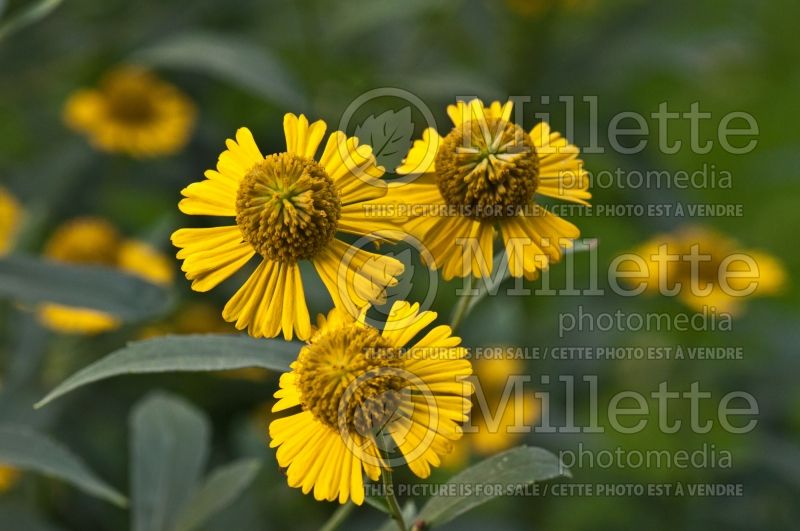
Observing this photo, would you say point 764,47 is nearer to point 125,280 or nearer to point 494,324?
point 494,324

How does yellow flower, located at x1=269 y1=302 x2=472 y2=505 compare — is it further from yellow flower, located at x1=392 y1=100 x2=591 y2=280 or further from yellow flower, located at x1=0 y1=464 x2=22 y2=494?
yellow flower, located at x1=0 y1=464 x2=22 y2=494

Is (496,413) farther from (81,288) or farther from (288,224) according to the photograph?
(288,224)

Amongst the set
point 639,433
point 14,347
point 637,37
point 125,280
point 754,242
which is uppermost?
point 637,37

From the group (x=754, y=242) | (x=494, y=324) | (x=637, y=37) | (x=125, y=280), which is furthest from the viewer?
(x=754, y=242)

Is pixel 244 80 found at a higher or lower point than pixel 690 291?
higher

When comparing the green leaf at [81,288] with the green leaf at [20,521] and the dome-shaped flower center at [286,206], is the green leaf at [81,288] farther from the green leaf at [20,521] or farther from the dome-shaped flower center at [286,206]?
the dome-shaped flower center at [286,206]

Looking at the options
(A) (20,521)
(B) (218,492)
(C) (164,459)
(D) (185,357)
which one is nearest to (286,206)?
(D) (185,357)

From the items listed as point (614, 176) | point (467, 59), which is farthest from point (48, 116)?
point (614, 176)
